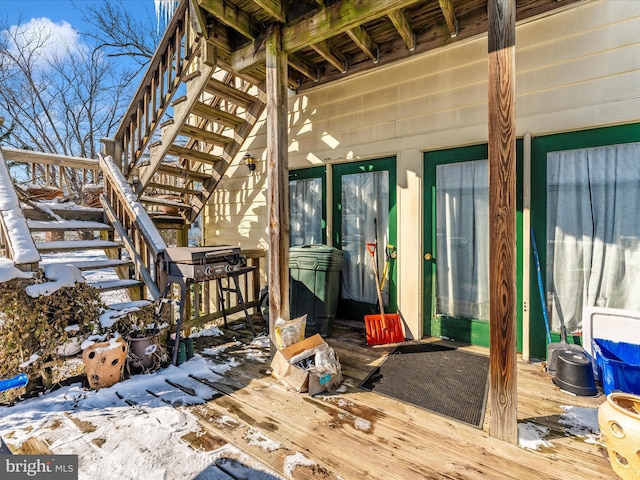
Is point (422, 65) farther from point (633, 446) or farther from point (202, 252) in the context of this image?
point (633, 446)

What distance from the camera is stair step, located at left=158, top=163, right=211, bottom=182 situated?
454cm

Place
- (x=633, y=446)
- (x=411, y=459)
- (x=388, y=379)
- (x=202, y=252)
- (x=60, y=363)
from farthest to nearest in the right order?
(x=202, y=252) → (x=388, y=379) → (x=60, y=363) → (x=411, y=459) → (x=633, y=446)

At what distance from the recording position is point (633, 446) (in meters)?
1.54

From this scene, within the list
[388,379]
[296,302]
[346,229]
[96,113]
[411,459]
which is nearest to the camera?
[411,459]

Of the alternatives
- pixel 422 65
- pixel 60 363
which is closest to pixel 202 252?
pixel 60 363

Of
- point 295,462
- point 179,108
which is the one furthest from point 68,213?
point 295,462

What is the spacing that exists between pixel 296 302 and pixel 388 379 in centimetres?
158

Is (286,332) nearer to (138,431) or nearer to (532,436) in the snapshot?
(138,431)

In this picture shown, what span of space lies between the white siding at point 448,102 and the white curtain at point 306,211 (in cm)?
31

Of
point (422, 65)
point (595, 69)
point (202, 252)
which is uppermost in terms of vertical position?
point (422, 65)

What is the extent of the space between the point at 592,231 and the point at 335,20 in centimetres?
289

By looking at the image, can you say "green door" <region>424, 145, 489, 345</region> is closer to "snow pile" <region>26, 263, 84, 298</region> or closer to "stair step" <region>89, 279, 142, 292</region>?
"stair step" <region>89, 279, 142, 292</region>

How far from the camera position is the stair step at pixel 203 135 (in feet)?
13.4

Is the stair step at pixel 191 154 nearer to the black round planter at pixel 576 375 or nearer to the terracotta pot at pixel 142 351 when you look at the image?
the terracotta pot at pixel 142 351
